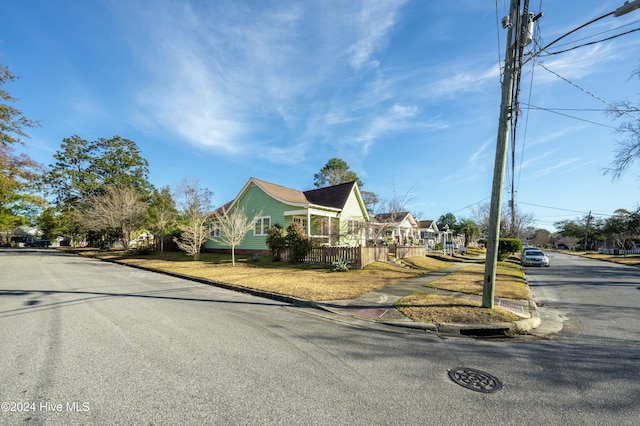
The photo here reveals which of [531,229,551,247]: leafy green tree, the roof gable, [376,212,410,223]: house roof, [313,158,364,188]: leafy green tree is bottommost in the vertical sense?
[531,229,551,247]: leafy green tree

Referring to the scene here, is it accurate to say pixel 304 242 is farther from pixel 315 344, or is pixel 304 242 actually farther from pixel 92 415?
pixel 92 415

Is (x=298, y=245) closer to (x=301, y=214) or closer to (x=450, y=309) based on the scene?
(x=301, y=214)

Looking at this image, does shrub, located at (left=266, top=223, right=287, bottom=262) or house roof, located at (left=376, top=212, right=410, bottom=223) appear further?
house roof, located at (left=376, top=212, right=410, bottom=223)

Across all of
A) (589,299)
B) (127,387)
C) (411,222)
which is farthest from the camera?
(411,222)

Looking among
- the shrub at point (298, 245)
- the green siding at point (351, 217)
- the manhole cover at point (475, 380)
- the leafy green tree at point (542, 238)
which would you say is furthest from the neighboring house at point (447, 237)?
the leafy green tree at point (542, 238)

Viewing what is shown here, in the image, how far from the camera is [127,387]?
3.23 m

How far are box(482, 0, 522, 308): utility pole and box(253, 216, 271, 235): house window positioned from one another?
16638 mm

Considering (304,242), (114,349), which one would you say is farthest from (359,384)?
(304,242)

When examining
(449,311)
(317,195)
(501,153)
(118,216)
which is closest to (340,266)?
(449,311)

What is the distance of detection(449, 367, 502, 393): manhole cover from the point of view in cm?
334

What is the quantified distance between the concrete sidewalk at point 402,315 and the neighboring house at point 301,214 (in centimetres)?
1084

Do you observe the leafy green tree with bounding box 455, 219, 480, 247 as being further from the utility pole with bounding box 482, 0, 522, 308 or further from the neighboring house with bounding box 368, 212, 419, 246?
the utility pole with bounding box 482, 0, 522, 308

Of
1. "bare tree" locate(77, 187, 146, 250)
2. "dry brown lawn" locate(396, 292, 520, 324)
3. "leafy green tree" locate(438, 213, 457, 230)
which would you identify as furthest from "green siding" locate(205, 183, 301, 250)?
"leafy green tree" locate(438, 213, 457, 230)

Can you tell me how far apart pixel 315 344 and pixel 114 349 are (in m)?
3.18
